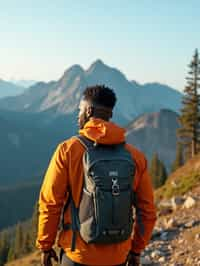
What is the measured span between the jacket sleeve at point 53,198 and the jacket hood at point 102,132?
0.34 m

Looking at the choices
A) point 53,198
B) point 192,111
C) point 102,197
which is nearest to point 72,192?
point 53,198

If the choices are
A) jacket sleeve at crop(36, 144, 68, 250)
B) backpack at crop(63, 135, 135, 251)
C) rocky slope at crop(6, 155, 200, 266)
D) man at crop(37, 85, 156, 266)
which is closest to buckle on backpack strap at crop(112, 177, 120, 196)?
backpack at crop(63, 135, 135, 251)

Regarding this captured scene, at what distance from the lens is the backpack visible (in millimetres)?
4527

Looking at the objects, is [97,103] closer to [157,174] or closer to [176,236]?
[176,236]

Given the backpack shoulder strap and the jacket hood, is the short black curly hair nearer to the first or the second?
the jacket hood

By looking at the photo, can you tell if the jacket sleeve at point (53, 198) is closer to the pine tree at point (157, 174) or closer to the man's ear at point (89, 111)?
the man's ear at point (89, 111)

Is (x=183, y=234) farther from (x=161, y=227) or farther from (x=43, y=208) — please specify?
(x=43, y=208)

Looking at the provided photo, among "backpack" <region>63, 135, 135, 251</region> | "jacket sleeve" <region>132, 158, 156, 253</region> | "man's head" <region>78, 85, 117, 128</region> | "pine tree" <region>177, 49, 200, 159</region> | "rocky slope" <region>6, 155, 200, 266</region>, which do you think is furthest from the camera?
"pine tree" <region>177, 49, 200, 159</region>

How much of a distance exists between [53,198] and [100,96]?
47.1 inches

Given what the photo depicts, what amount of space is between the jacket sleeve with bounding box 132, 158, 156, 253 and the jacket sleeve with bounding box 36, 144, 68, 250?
3.05ft

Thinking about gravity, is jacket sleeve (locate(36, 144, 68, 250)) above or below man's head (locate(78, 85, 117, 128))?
below

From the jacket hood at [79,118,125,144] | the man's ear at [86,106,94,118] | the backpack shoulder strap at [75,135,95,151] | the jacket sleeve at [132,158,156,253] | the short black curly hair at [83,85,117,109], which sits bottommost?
the jacket sleeve at [132,158,156,253]

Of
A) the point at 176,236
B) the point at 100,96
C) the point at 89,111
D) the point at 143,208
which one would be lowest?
the point at 176,236

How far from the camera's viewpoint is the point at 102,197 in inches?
178
